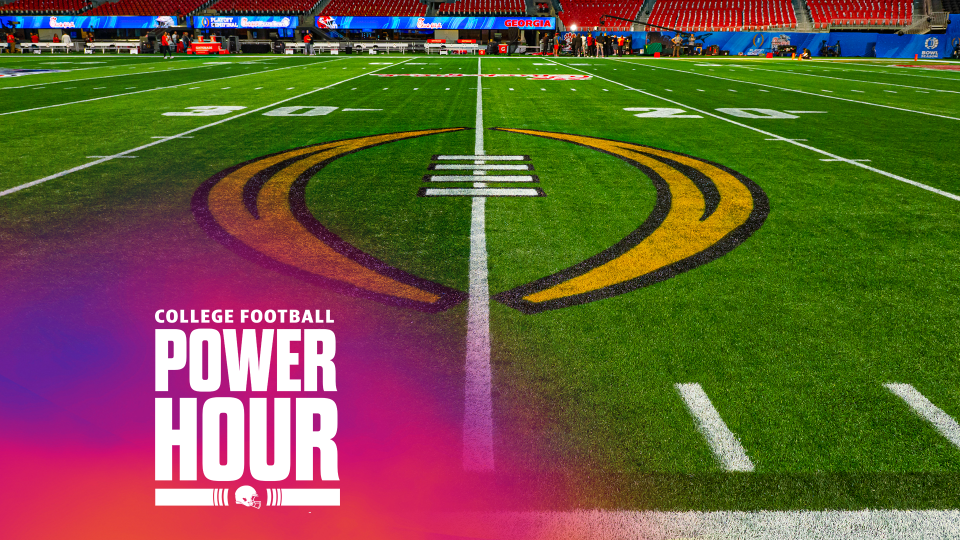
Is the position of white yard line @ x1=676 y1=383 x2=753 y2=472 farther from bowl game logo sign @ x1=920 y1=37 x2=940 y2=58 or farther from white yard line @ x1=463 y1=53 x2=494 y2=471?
bowl game logo sign @ x1=920 y1=37 x2=940 y2=58

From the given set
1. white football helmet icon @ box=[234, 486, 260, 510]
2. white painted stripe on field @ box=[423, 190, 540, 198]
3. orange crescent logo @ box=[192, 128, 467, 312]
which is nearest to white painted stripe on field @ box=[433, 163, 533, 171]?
white painted stripe on field @ box=[423, 190, 540, 198]

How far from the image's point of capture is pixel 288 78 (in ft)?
82.0

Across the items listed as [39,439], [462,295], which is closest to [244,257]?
[462,295]

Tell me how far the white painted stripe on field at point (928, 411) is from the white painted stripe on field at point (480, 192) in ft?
14.2

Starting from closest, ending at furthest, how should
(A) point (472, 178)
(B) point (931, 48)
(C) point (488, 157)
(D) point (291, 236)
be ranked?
(D) point (291, 236) → (A) point (472, 178) → (C) point (488, 157) → (B) point (931, 48)

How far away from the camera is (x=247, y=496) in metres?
2.62

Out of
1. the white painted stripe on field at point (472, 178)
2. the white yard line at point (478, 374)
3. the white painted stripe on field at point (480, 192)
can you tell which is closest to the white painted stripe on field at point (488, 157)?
the white painted stripe on field at point (472, 178)

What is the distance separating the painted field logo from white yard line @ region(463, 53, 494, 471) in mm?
191

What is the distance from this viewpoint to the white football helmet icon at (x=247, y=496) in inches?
102

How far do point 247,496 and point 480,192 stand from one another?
504 cm

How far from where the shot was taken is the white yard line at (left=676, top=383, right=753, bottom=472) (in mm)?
2691

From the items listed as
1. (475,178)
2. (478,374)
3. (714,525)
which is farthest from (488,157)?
Answer: (714,525)

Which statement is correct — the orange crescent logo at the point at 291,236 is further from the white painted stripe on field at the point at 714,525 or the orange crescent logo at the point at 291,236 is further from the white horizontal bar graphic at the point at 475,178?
the white painted stripe on field at the point at 714,525

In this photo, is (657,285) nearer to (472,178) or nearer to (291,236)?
(291,236)
